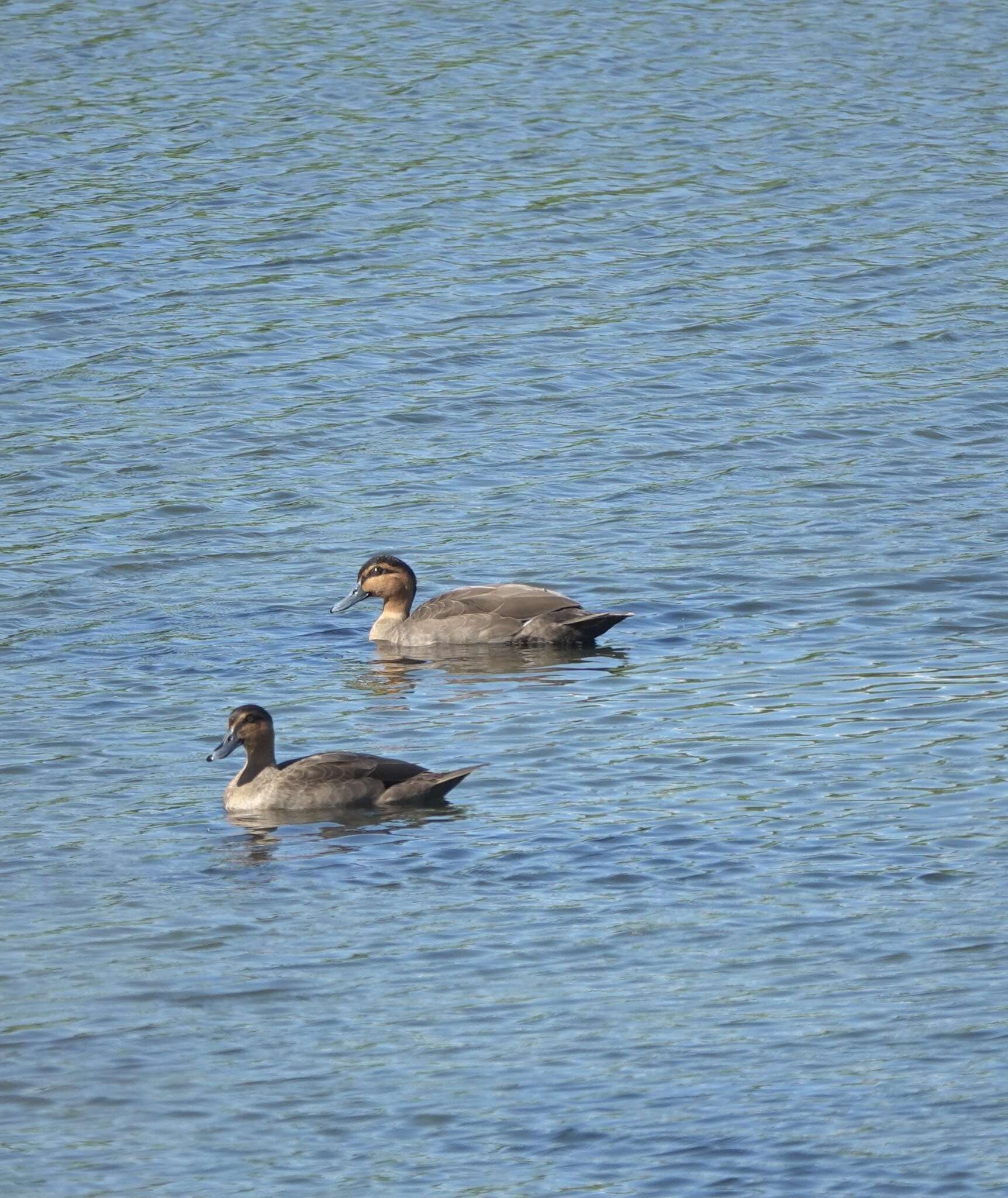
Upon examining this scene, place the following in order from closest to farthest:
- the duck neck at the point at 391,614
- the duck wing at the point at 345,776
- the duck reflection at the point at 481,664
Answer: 1. the duck wing at the point at 345,776
2. the duck reflection at the point at 481,664
3. the duck neck at the point at 391,614

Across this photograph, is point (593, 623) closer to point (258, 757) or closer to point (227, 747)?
point (258, 757)

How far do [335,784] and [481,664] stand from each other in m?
3.73

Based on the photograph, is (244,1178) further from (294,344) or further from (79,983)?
(294,344)

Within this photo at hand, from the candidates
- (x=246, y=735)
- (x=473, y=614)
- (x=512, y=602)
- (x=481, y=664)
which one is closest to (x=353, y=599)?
(x=473, y=614)

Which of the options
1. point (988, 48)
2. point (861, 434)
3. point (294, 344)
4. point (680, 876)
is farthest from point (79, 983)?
point (988, 48)

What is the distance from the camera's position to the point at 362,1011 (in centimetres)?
1054

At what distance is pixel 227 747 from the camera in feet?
45.4

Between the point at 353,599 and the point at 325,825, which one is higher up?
the point at 325,825

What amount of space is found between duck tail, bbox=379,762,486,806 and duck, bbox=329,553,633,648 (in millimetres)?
3338

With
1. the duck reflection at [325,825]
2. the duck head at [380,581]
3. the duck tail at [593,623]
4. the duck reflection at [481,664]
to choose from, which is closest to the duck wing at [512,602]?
the duck tail at [593,623]

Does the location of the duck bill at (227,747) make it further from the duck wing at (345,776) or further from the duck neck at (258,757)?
the duck wing at (345,776)

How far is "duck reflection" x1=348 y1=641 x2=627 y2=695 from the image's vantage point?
1639 centimetres

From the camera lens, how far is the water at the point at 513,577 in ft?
32.2

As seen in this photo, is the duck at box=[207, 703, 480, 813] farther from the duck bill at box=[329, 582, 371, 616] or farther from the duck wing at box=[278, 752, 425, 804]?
the duck bill at box=[329, 582, 371, 616]
